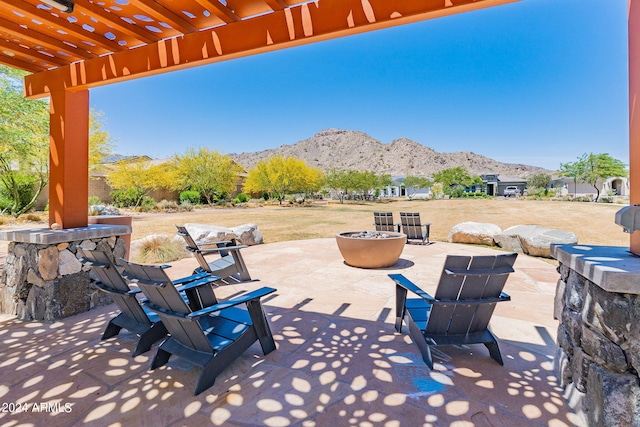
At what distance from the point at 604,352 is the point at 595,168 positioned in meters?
55.4

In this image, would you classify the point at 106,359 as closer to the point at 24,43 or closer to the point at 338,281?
the point at 338,281

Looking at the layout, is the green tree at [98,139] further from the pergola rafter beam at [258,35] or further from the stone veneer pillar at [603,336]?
the stone veneer pillar at [603,336]

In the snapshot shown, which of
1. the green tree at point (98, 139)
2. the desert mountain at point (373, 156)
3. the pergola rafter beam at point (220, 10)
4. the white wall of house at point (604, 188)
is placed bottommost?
the white wall of house at point (604, 188)

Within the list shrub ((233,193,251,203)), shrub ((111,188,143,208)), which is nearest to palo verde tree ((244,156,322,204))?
shrub ((233,193,251,203))

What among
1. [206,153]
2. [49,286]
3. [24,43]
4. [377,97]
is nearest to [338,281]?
[49,286]

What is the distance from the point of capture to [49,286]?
11.1ft

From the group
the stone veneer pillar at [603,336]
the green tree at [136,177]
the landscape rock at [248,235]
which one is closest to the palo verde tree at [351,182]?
the green tree at [136,177]

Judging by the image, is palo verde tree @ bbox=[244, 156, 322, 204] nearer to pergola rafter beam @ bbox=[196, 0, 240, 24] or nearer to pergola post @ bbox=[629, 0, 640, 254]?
pergola rafter beam @ bbox=[196, 0, 240, 24]

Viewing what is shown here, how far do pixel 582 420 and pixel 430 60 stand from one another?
61.0m

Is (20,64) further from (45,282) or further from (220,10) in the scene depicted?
(220,10)

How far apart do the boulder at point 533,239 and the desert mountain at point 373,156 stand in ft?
329

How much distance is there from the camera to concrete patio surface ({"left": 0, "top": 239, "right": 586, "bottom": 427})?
5.98 feet

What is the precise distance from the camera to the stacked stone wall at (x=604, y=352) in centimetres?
146

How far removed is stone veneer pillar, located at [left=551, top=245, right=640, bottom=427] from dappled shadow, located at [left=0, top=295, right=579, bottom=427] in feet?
0.77
